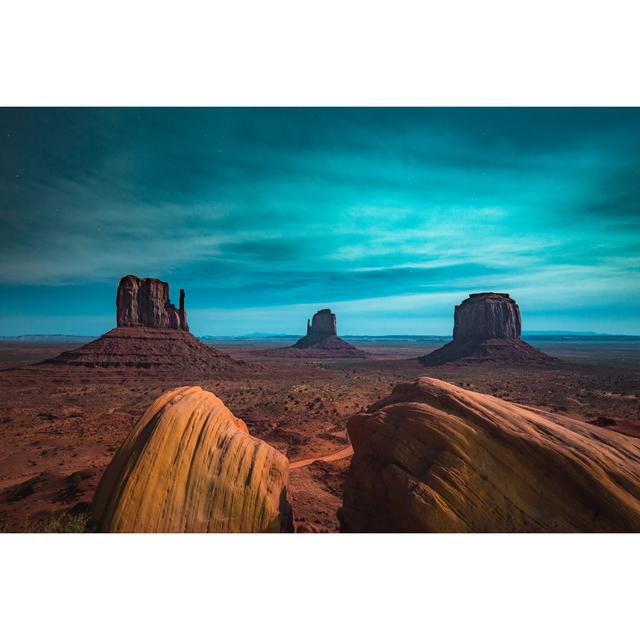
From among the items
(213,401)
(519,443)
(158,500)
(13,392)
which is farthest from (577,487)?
(13,392)

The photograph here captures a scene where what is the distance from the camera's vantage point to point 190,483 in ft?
17.6

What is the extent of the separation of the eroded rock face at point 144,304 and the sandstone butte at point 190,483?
56.9 meters

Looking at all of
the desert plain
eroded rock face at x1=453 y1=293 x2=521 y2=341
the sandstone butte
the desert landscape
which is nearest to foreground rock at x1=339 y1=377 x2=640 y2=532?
the desert landscape

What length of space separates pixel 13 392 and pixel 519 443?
3968 cm

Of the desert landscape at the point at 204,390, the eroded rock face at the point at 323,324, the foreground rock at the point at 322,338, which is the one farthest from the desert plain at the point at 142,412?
the eroded rock face at the point at 323,324

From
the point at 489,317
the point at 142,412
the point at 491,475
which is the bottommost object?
the point at 142,412

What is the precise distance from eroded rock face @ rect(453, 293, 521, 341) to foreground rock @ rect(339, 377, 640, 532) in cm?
7615

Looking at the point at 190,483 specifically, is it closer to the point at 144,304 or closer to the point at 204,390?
the point at 204,390

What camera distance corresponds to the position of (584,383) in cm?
3722

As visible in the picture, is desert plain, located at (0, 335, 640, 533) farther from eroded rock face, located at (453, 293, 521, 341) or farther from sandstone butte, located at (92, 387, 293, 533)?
eroded rock face, located at (453, 293, 521, 341)

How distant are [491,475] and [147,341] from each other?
54.0 meters

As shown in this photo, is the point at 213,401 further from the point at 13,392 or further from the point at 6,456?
the point at 13,392

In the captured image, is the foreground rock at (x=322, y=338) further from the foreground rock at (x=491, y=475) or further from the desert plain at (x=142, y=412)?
the foreground rock at (x=491, y=475)

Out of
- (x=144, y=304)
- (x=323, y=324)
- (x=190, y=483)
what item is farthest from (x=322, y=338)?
(x=190, y=483)
